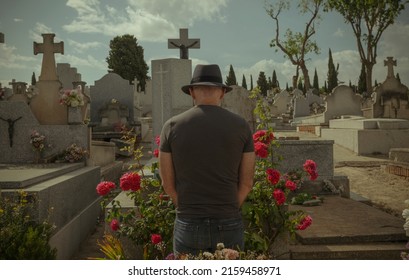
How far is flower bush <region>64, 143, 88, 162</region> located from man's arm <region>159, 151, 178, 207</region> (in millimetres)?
4084

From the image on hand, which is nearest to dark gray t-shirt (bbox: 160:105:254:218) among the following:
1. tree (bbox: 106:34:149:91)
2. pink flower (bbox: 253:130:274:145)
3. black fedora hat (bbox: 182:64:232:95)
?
black fedora hat (bbox: 182:64:232:95)

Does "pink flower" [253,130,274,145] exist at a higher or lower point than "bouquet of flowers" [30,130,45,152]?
higher

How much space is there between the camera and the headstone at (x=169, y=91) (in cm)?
707

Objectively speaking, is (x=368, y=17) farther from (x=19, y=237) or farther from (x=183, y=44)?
(x=19, y=237)

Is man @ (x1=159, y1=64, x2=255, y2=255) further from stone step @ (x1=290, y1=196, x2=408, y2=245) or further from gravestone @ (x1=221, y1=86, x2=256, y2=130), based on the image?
gravestone @ (x1=221, y1=86, x2=256, y2=130)

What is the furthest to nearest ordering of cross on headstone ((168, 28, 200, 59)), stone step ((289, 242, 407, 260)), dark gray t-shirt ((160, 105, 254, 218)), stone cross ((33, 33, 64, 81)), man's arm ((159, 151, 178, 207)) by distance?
cross on headstone ((168, 28, 200, 59)) < stone cross ((33, 33, 64, 81)) < stone step ((289, 242, 407, 260)) < man's arm ((159, 151, 178, 207)) < dark gray t-shirt ((160, 105, 254, 218))

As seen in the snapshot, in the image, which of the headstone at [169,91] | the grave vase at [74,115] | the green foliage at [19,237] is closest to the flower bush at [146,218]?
the green foliage at [19,237]

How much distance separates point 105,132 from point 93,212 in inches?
297

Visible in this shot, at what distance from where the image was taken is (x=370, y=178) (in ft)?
23.8

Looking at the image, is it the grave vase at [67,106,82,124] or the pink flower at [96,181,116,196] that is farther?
the grave vase at [67,106,82,124]

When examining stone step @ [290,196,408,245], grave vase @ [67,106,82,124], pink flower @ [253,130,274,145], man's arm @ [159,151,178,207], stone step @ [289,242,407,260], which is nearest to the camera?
man's arm @ [159,151,178,207]

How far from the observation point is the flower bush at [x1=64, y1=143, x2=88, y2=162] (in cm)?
587

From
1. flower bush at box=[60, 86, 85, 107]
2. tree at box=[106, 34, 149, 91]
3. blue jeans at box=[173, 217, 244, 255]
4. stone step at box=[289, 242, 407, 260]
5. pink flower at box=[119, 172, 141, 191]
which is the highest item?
tree at box=[106, 34, 149, 91]
